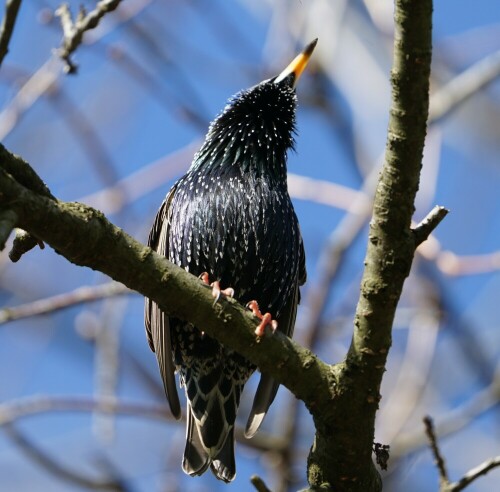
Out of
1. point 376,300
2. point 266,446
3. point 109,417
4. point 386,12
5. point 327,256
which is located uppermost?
point 386,12

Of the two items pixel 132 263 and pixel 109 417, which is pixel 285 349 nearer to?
pixel 132 263

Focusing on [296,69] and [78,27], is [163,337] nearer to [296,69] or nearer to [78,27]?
[78,27]

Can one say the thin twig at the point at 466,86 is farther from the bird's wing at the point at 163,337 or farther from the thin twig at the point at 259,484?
the thin twig at the point at 259,484

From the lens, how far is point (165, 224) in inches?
198

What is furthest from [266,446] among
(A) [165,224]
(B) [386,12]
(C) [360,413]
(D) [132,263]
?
(B) [386,12]

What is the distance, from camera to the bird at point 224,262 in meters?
4.68

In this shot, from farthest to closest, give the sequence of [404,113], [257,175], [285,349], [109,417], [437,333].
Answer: [437,333] < [109,417] < [257,175] < [285,349] < [404,113]

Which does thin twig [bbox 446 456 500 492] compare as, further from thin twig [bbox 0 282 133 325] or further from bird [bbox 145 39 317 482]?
thin twig [bbox 0 282 133 325]

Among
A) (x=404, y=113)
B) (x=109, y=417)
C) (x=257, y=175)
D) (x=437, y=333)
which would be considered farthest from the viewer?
(x=437, y=333)

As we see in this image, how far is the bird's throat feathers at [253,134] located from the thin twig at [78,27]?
1.30m

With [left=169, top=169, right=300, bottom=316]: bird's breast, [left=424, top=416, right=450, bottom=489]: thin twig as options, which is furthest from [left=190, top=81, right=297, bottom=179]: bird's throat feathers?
[left=424, top=416, right=450, bottom=489]: thin twig

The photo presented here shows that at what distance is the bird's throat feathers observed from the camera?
5125 millimetres

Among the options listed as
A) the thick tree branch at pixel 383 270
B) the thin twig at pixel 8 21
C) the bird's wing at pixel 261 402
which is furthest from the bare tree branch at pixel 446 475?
the thin twig at pixel 8 21

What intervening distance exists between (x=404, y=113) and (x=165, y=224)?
2208 mm
